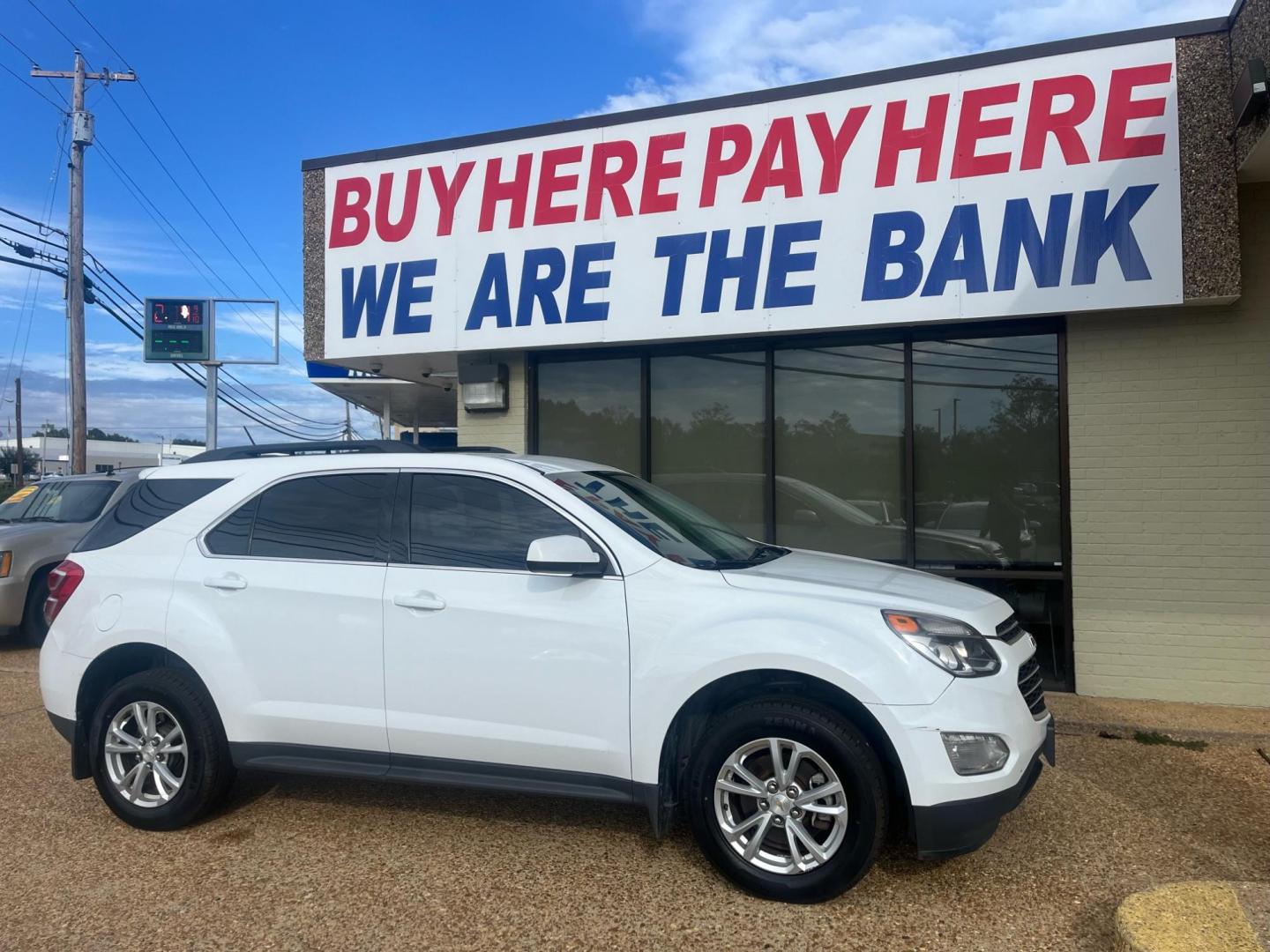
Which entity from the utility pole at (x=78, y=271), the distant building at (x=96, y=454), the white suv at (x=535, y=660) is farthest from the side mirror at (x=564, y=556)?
the distant building at (x=96, y=454)

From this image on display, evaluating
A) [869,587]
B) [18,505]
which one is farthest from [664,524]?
[18,505]

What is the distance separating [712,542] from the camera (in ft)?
15.3

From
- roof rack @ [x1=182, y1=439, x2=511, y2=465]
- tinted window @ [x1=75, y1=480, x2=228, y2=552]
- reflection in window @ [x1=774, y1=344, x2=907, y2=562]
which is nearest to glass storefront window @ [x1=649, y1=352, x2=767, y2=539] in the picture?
reflection in window @ [x1=774, y1=344, x2=907, y2=562]

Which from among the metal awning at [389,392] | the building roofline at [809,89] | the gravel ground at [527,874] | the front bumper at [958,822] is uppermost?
the building roofline at [809,89]

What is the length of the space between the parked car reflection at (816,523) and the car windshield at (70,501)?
6.31 metres

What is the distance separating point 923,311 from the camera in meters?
7.00

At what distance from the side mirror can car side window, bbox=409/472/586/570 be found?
0.22m

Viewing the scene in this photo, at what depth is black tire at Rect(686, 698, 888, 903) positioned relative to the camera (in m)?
3.52

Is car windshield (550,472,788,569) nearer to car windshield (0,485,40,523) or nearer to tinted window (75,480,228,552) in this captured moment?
tinted window (75,480,228,552)

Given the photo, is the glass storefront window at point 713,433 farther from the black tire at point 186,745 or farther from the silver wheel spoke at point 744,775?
the black tire at point 186,745

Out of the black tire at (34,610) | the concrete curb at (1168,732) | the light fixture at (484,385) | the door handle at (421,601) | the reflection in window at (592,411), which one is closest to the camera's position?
the door handle at (421,601)

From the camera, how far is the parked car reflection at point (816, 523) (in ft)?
24.5

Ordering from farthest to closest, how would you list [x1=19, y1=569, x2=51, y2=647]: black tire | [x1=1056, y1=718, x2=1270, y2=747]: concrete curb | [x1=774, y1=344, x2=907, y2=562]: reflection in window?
[x1=19, y1=569, x2=51, y2=647]: black tire, [x1=774, y1=344, x2=907, y2=562]: reflection in window, [x1=1056, y1=718, x2=1270, y2=747]: concrete curb

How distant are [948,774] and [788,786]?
0.60m
